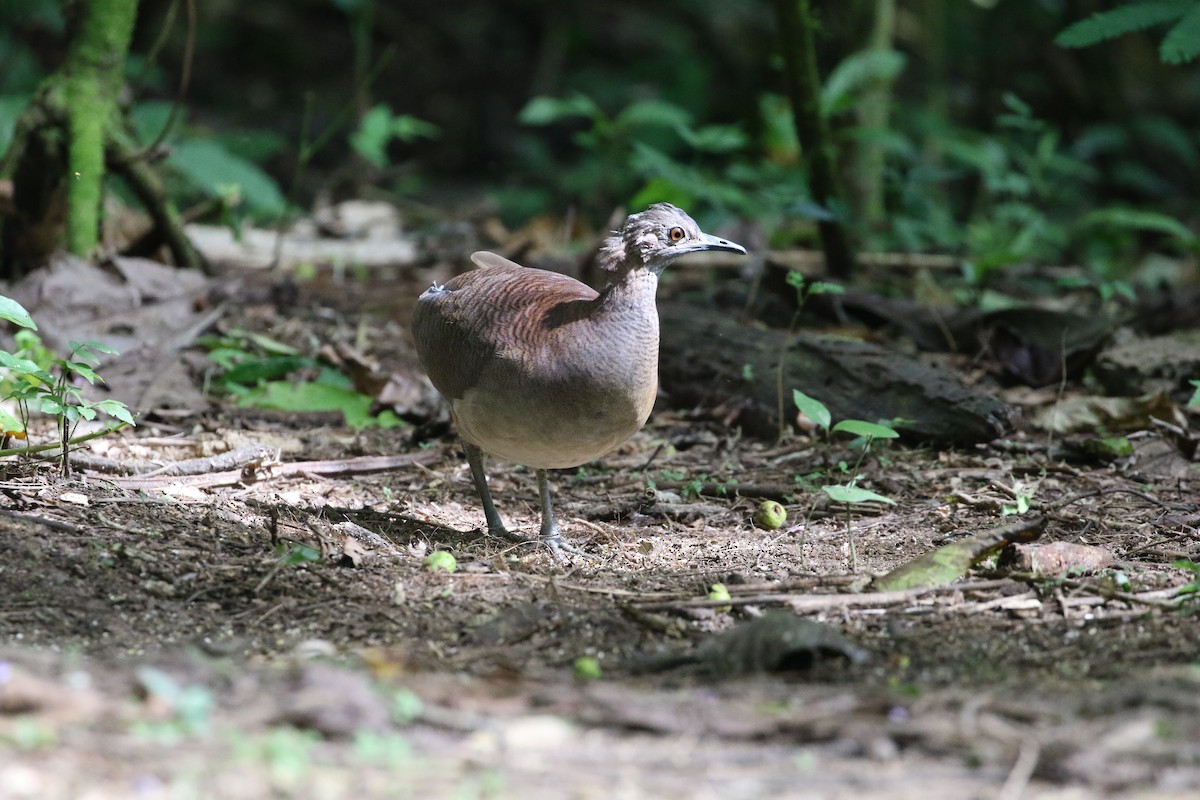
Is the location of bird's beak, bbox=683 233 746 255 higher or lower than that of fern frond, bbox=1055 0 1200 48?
lower

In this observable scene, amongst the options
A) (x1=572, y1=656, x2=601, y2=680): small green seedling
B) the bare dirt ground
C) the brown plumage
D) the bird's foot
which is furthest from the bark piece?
(x1=572, y1=656, x2=601, y2=680): small green seedling

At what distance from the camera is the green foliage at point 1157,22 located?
5297mm

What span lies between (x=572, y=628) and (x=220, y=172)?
709 cm

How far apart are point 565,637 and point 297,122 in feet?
40.0

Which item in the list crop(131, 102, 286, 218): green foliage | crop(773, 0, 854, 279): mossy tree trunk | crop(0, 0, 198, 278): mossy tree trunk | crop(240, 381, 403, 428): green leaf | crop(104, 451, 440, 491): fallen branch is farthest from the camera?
crop(131, 102, 286, 218): green foliage

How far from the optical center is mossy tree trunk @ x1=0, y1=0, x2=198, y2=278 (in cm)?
710

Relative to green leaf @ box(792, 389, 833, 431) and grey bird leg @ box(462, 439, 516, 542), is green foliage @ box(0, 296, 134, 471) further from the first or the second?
green leaf @ box(792, 389, 833, 431)

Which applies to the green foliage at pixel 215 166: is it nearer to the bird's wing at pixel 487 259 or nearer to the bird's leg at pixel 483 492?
the bird's wing at pixel 487 259

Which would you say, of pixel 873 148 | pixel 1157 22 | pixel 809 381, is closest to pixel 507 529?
pixel 809 381

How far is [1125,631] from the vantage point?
3615mm

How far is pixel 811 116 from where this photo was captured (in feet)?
25.3

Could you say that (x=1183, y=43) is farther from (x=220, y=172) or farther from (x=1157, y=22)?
(x=220, y=172)

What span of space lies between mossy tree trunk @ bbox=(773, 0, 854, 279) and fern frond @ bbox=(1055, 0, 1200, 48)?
66.4 inches

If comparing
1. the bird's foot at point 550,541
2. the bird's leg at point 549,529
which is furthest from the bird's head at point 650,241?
the bird's foot at point 550,541
